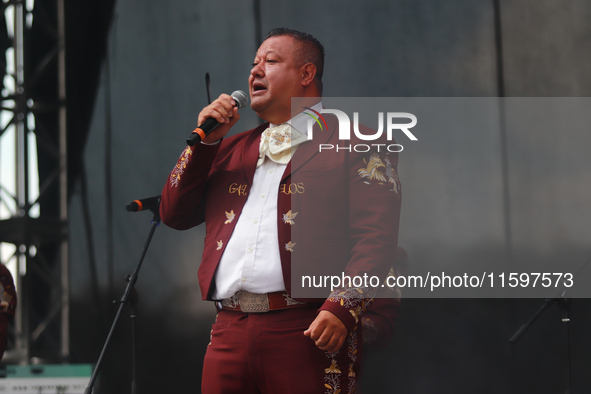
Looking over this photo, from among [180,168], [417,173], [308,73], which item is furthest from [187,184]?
[417,173]

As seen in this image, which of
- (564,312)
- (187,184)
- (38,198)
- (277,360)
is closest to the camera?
(277,360)

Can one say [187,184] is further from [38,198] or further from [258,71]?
[38,198]

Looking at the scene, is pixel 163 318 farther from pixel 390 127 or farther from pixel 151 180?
pixel 390 127

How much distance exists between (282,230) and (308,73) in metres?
0.49

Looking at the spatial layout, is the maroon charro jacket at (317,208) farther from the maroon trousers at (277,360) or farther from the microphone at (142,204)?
the microphone at (142,204)

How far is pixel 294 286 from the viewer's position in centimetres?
144

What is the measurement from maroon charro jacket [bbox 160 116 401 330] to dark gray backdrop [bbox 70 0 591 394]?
Result: 1038mm

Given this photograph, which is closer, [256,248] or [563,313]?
[256,248]

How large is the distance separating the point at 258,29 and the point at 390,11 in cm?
63

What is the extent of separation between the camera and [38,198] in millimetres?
3133

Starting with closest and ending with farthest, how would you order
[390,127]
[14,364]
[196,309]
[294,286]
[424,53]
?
[294,286] → [390,127] → [424,53] → [196,309] → [14,364]

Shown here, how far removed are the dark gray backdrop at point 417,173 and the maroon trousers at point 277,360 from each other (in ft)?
3.81

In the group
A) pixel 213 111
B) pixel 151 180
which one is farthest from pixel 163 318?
pixel 213 111

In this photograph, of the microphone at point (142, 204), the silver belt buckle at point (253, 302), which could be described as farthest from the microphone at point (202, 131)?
the microphone at point (142, 204)
